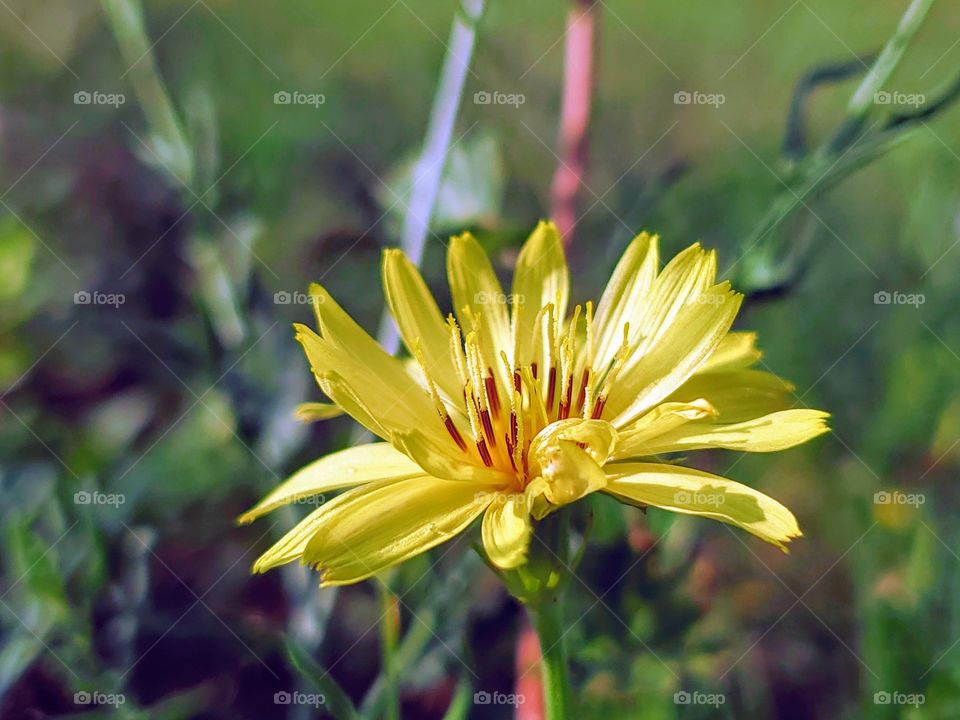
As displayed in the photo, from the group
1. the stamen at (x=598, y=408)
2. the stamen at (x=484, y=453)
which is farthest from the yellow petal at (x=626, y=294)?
the stamen at (x=484, y=453)

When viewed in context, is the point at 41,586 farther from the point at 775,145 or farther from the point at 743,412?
the point at 775,145

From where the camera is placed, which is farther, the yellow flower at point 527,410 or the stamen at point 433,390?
the stamen at point 433,390

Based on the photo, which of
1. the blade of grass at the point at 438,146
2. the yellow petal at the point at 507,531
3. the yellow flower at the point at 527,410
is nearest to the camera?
the yellow petal at the point at 507,531

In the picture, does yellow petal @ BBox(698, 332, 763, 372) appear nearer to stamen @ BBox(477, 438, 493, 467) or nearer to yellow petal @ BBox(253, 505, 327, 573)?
stamen @ BBox(477, 438, 493, 467)

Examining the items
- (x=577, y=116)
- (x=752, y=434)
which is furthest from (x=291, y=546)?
(x=577, y=116)

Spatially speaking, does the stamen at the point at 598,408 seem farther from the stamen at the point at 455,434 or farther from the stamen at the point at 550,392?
the stamen at the point at 455,434

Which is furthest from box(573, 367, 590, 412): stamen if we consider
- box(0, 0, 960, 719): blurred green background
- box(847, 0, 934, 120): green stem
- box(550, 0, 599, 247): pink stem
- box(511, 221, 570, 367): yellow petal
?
box(847, 0, 934, 120): green stem
